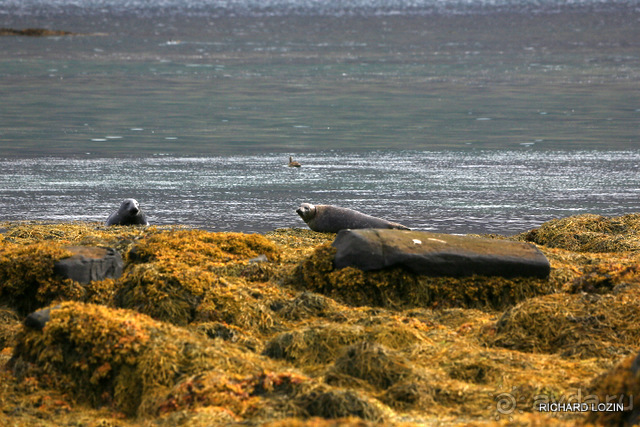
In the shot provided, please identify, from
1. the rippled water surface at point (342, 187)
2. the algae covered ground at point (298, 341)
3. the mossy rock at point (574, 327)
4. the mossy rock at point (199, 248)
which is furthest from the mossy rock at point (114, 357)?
the rippled water surface at point (342, 187)

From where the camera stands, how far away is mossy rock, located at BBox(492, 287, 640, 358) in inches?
259

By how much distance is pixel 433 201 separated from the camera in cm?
1346

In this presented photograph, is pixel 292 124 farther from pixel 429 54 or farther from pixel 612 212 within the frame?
pixel 429 54

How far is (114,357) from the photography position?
5.84 m

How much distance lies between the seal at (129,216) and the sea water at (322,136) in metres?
0.64

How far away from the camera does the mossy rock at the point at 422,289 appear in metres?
7.78

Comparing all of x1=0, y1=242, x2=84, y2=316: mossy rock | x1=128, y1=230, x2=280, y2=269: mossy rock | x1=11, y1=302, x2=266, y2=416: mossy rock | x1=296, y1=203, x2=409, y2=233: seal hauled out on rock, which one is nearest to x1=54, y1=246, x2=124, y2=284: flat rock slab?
x1=0, y1=242, x2=84, y2=316: mossy rock

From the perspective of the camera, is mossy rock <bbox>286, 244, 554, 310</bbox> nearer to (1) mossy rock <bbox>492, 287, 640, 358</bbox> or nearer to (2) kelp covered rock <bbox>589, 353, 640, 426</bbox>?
(1) mossy rock <bbox>492, 287, 640, 358</bbox>

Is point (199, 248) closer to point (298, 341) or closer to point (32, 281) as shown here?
point (32, 281)

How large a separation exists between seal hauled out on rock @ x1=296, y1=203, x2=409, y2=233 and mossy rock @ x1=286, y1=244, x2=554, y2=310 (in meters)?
2.61

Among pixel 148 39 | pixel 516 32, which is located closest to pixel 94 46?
pixel 148 39

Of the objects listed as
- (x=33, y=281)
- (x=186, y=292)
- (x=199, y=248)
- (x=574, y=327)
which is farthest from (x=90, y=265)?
(x=574, y=327)

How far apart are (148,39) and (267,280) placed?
5416 cm

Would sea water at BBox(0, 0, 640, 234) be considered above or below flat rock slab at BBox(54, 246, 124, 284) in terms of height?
below
